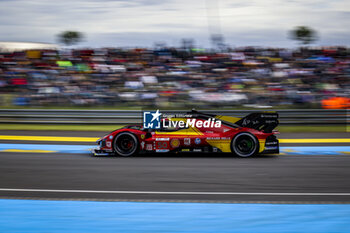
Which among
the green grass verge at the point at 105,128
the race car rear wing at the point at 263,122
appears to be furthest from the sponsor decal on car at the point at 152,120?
the green grass verge at the point at 105,128

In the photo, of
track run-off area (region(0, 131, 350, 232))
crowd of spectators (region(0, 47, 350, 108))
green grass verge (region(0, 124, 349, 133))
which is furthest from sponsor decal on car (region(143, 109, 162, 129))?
crowd of spectators (region(0, 47, 350, 108))

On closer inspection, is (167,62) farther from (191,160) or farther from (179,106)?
(191,160)

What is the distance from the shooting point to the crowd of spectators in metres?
16.2

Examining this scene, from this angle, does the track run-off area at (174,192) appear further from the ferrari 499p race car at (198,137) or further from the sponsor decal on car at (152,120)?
the sponsor decal on car at (152,120)

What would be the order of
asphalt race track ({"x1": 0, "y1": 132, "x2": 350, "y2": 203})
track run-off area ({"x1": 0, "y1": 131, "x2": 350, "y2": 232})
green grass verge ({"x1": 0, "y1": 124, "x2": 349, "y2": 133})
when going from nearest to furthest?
track run-off area ({"x1": 0, "y1": 131, "x2": 350, "y2": 232}) → asphalt race track ({"x1": 0, "y1": 132, "x2": 350, "y2": 203}) → green grass verge ({"x1": 0, "y1": 124, "x2": 349, "y2": 133})

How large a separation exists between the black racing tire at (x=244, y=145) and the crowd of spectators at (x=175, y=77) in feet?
21.8

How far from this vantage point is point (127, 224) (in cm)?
452

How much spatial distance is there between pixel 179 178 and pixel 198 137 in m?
2.12

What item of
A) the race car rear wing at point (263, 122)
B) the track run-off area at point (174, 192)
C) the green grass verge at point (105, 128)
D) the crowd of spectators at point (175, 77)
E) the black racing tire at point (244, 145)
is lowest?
the track run-off area at point (174, 192)

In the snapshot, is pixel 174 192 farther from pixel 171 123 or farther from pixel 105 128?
pixel 105 128

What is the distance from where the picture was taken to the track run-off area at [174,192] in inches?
179

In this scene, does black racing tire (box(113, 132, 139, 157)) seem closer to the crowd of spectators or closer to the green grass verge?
the green grass verge

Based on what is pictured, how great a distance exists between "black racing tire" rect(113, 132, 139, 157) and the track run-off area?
29 cm

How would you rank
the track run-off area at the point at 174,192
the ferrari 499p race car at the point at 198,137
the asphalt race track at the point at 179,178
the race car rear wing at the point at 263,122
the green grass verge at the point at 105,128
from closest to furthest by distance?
the track run-off area at the point at 174,192, the asphalt race track at the point at 179,178, the ferrari 499p race car at the point at 198,137, the race car rear wing at the point at 263,122, the green grass verge at the point at 105,128
